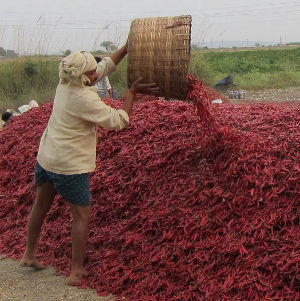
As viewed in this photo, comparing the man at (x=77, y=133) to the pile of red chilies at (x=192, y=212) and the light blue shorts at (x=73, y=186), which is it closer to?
the light blue shorts at (x=73, y=186)

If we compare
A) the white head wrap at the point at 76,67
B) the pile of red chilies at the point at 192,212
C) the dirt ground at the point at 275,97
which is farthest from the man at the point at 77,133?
the dirt ground at the point at 275,97

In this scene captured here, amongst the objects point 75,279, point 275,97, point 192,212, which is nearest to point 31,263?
point 75,279

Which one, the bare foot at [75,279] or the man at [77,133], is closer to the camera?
the man at [77,133]

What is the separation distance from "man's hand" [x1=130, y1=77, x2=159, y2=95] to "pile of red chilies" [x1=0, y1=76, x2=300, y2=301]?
282 millimetres

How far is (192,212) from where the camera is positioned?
11.2 feet

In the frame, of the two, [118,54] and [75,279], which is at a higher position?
[118,54]

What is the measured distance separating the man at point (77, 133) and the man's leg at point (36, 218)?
128 millimetres

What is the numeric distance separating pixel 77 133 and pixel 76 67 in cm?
42

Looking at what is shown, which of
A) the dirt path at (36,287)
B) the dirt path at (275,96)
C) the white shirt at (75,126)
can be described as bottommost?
the dirt path at (275,96)

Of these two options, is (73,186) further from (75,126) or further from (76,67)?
(76,67)

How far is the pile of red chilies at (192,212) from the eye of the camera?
9.84 feet

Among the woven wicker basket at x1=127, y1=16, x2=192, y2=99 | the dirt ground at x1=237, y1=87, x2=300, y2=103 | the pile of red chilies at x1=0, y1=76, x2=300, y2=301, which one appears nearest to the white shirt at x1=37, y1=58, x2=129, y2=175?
the woven wicker basket at x1=127, y1=16, x2=192, y2=99

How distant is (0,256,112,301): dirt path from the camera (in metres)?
3.18

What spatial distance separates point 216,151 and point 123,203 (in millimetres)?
811
